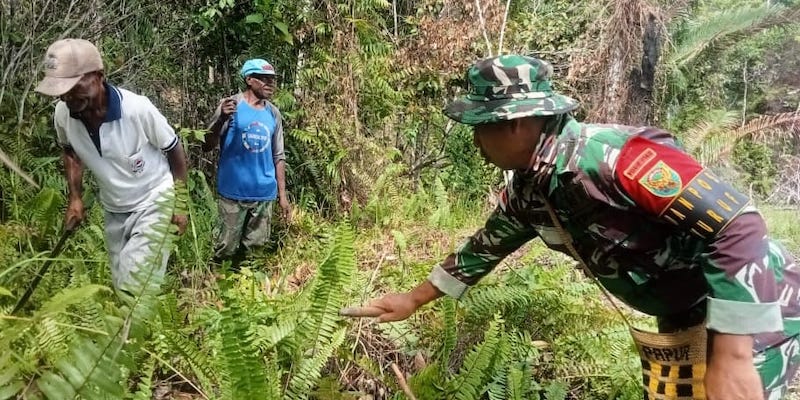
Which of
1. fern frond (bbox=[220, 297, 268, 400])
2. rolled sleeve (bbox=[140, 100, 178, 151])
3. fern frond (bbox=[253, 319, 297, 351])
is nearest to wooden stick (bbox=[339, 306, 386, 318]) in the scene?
fern frond (bbox=[253, 319, 297, 351])

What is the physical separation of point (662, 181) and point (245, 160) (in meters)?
3.51

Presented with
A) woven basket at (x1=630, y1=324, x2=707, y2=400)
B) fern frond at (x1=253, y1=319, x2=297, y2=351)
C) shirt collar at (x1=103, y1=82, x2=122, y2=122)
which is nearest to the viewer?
woven basket at (x1=630, y1=324, x2=707, y2=400)

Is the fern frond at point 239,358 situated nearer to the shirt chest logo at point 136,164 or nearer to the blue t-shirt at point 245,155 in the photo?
the shirt chest logo at point 136,164

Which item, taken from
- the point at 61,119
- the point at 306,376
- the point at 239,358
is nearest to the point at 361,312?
the point at 306,376

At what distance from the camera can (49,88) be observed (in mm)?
2656

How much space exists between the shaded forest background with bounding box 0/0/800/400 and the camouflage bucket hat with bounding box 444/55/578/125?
81 centimetres

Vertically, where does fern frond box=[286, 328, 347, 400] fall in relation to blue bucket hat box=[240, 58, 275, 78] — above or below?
below

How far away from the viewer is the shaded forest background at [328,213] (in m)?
2.32

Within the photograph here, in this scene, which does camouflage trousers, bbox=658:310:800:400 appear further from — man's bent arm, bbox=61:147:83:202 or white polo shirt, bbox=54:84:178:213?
man's bent arm, bbox=61:147:83:202

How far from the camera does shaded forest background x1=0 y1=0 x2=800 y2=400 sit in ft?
7.61

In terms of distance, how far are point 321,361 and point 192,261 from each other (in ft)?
6.20

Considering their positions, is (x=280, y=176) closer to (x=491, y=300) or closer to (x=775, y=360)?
(x=491, y=300)

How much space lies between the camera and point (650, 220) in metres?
1.71

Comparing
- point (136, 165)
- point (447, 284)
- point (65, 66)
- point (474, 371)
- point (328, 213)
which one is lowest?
point (328, 213)
